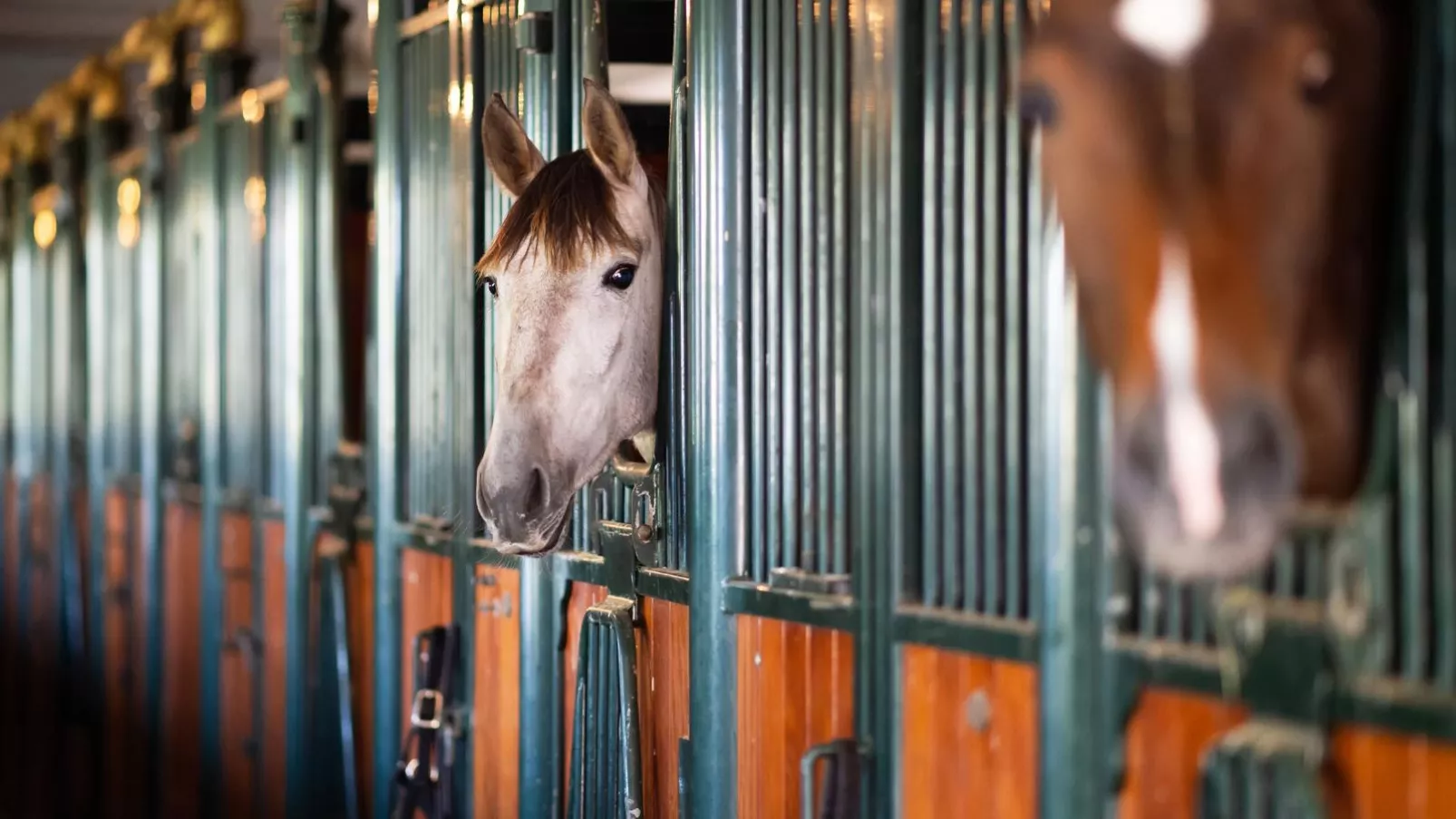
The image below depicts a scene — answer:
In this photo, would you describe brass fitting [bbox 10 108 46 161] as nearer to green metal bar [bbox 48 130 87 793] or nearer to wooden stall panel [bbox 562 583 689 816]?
green metal bar [bbox 48 130 87 793]

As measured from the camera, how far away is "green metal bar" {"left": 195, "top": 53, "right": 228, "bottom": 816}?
4.81 metres

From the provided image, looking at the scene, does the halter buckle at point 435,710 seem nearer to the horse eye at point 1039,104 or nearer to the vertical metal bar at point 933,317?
the vertical metal bar at point 933,317

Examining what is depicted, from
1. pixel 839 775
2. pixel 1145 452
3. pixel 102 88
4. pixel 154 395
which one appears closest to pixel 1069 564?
pixel 1145 452

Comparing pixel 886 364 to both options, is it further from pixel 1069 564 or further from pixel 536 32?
→ pixel 536 32

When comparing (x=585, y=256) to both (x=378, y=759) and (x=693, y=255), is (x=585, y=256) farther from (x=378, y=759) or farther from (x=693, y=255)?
(x=378, y=759)

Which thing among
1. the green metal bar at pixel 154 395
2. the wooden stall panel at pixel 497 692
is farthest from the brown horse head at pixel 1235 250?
the green metal bar at pixel 154 395

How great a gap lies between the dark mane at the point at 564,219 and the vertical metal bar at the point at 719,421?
17 centimetres

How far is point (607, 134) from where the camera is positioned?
2410mm

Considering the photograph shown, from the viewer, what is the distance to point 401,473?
349cm

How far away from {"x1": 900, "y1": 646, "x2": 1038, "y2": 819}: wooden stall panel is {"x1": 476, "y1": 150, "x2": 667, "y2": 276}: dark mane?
80cm

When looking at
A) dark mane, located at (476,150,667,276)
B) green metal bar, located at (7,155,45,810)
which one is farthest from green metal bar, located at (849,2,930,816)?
green metal bar, located at (7,155,45,810)

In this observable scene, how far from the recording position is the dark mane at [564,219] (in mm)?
2359

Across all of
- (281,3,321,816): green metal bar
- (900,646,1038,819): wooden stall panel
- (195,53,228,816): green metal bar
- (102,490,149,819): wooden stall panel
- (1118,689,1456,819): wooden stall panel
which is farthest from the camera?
(102,490,149,819): wooden stall panel

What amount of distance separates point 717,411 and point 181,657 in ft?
11.9
